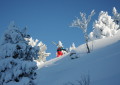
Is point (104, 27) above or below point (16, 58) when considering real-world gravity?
above

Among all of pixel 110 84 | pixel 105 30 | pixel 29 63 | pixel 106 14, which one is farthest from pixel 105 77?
pixel 106 14

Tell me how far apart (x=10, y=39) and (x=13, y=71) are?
199cm

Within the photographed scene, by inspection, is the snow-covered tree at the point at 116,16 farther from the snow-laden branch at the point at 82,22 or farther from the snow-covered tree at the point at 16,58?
the snow-covered tree at the point at 16,58

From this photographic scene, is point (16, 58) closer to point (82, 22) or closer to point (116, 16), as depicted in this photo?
point (82, 22)

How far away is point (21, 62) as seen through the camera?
837cm

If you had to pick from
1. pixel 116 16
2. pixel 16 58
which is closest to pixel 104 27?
pixel 116 16

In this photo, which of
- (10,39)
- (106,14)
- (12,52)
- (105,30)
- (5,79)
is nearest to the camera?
(5,79)

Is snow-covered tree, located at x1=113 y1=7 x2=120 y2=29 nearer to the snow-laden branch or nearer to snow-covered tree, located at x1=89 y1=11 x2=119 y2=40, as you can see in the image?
snow-covered tree, located at x1=89 y1=11 x2=119 y2=40

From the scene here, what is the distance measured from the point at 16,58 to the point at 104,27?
32239mm

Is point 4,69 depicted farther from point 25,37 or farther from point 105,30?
point 105,30

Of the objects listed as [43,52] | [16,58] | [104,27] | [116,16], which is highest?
[116,16]

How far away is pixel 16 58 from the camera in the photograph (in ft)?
28.5

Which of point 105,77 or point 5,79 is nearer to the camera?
point 5,79

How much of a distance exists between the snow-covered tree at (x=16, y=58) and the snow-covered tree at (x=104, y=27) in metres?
30.7
